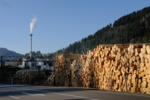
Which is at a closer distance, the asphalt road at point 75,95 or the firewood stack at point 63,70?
the asphalt road at point 75,95

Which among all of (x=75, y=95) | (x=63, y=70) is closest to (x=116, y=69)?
(x=75, y=95)

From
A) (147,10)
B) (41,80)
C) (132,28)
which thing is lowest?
(41,80)

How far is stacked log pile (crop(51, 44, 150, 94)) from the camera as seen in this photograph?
19422 mm

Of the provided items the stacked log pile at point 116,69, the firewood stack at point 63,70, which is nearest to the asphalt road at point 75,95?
the stacked log pile at point 116,69

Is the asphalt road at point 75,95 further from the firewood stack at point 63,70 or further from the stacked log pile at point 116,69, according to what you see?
the firewood stack at point 63,70

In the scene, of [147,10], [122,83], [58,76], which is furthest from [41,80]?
[147,10]

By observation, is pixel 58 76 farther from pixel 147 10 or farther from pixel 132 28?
pixel 147 10

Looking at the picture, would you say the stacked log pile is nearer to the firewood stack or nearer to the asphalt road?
the asphalt road

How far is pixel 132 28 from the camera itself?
7681 cm

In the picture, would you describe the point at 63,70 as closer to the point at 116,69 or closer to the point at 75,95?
the point at 116,69

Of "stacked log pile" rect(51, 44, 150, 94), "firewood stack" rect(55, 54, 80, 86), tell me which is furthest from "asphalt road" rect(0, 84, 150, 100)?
"firewood stack" rect(55, 54, 80, 86)

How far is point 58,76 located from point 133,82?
66.8ft

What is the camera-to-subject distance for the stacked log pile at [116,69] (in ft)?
63.7

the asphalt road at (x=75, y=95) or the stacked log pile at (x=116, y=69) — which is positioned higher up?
the stacked log pile at (x=116, y=69)
